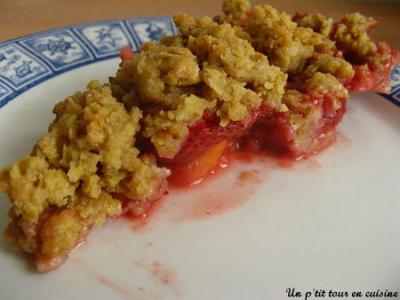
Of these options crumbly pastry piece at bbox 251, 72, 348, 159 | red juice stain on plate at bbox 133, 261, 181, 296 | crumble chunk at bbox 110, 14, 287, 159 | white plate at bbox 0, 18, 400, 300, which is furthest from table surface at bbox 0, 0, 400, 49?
red juice stain on plate at bbox 133, 261, 181, 296

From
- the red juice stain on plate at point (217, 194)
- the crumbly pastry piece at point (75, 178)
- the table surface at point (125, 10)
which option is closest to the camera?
the crumbly pastry piece at point (75, 178)

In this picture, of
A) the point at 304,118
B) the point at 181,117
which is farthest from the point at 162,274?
the point at 304,118

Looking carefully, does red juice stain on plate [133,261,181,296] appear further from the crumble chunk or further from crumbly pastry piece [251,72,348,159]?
crumbly pastry piece [251,72,348,159]

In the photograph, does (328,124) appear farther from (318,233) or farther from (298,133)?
(318,233)

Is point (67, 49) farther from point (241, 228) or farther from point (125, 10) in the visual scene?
point (241, 228)

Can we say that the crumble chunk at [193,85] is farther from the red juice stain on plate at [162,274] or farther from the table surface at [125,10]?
the table surface at [125,10]

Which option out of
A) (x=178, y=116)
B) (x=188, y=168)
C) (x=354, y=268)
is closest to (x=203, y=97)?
(x=178, y=116)

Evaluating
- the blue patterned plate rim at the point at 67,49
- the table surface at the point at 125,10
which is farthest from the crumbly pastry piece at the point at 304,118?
the table surface at the point at 125,10

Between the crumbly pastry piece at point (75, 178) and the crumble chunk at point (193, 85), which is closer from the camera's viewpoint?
the crumbly pastry piece at point (75, 178)
